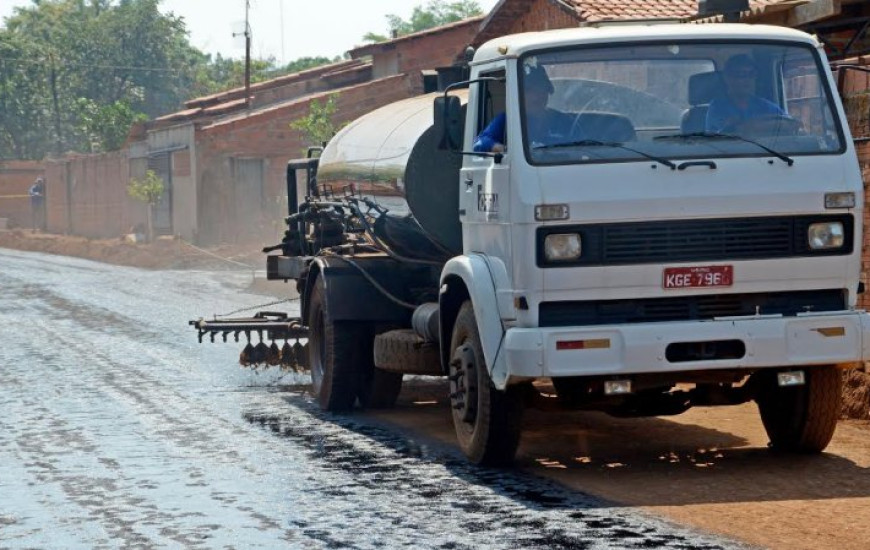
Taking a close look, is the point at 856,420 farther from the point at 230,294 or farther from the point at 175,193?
the point at 175,193

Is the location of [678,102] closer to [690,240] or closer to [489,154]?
[690,240]

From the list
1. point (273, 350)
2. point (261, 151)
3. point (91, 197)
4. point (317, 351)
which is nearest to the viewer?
point (317, 351)

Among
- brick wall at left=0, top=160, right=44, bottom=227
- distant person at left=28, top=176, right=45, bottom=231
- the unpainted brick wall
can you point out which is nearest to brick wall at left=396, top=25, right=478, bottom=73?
the unpainted brick wall

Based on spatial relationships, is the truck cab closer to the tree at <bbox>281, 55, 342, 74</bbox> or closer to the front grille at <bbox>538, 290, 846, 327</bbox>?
the front grille at <bbox>538, 290, 846, 327</bbox>

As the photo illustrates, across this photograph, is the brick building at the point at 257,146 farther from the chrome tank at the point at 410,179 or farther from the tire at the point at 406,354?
the tire at the point at 406,354

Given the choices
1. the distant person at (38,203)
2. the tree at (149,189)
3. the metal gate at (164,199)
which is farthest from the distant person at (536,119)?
→ the distant person at (38,203)

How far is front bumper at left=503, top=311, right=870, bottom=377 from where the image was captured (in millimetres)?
9445

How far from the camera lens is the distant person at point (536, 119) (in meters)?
9.92

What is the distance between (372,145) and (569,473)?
4725 mm

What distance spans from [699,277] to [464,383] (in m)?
1.74

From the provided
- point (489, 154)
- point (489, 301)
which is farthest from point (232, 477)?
point (489, 154)

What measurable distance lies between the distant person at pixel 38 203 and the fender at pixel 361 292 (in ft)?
184

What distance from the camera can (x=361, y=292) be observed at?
45.2ft

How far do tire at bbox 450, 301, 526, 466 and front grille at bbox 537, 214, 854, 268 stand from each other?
100 cm
